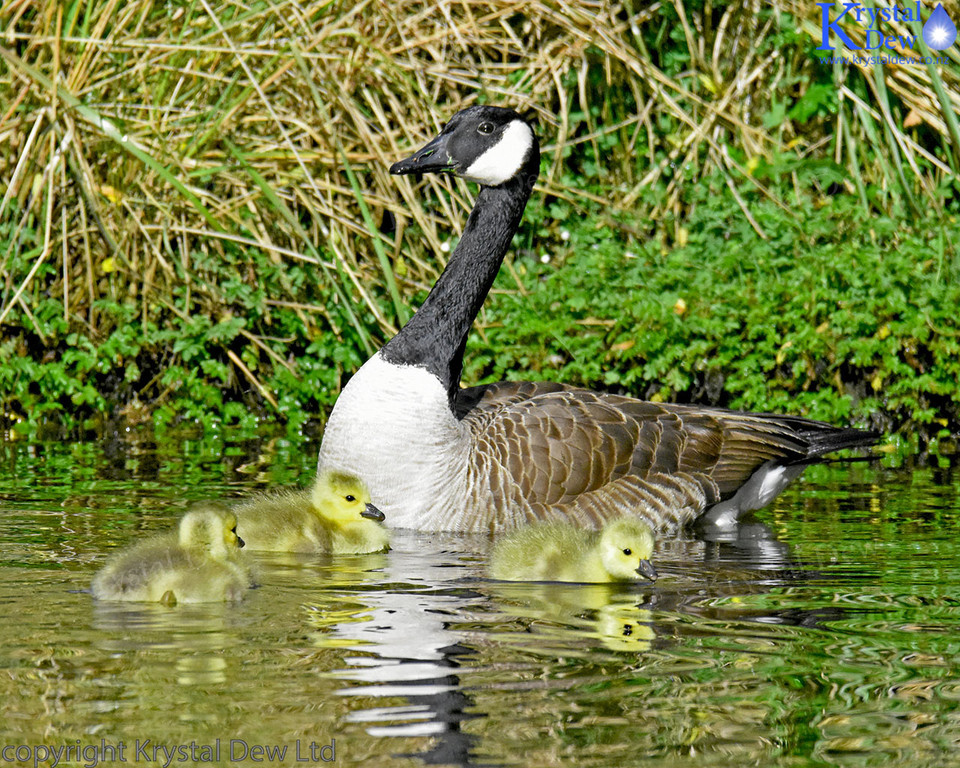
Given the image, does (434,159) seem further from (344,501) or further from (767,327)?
(767,327)

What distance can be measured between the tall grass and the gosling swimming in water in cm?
392

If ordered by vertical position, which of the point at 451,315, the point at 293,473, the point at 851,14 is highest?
the point at 851,14

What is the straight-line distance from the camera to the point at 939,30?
12320 millimetres

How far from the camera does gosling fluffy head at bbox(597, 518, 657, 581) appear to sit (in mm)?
6125

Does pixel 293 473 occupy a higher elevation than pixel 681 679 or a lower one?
higher

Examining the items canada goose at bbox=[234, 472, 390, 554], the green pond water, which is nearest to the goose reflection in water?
the green pond water

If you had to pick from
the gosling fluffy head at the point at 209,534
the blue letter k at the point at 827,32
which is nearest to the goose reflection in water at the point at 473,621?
the gosling fluffy head at the point at 209,534

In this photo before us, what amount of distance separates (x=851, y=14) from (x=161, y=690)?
9413 mm

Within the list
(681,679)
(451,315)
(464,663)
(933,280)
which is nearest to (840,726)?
(681,679)

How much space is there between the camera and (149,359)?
1123 cm

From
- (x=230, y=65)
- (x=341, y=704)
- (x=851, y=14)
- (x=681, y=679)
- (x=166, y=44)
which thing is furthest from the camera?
(x=851, y=14)

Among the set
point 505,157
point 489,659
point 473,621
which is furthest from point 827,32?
point 489,659

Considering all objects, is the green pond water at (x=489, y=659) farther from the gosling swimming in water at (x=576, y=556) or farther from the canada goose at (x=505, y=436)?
the canada goose at (x=505, y=436)

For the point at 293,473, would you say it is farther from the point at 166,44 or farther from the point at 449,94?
the point at 449,94
